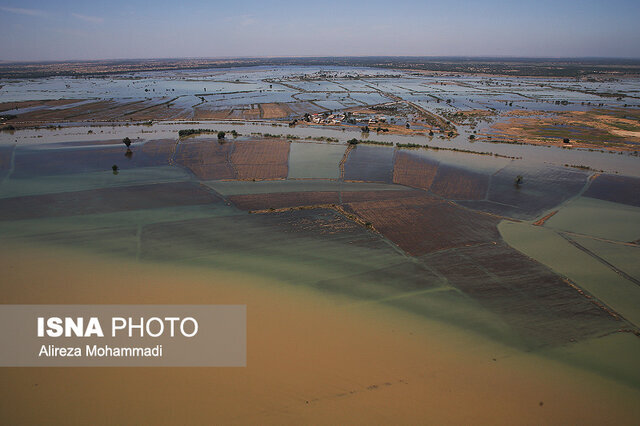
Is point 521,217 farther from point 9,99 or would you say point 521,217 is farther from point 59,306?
point 9,99

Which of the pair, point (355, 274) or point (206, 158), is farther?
point (206, 158)

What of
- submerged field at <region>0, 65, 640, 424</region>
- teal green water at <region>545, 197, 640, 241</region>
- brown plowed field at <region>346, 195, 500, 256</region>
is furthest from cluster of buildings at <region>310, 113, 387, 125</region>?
teal green water at <region>545, 197, 640, 241</region>

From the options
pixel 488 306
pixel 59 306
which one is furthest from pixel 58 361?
pixel 488 306

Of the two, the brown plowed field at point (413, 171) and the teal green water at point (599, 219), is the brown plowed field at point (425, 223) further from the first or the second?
the teal green water at point (599, 219)

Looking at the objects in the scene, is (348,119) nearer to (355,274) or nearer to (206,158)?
(206,158)

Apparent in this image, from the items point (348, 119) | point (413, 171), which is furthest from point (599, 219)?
point (348, 119)

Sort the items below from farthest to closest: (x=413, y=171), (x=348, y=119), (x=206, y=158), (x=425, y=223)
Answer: (x=348, y=119) < (x=206, y=158) < (x=413, y=171) < (x=425, y=223)

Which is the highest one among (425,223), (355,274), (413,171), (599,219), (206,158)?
(206,158)

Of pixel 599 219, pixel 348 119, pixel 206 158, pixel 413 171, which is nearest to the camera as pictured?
pixel 599 219

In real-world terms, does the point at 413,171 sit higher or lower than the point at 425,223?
higher
